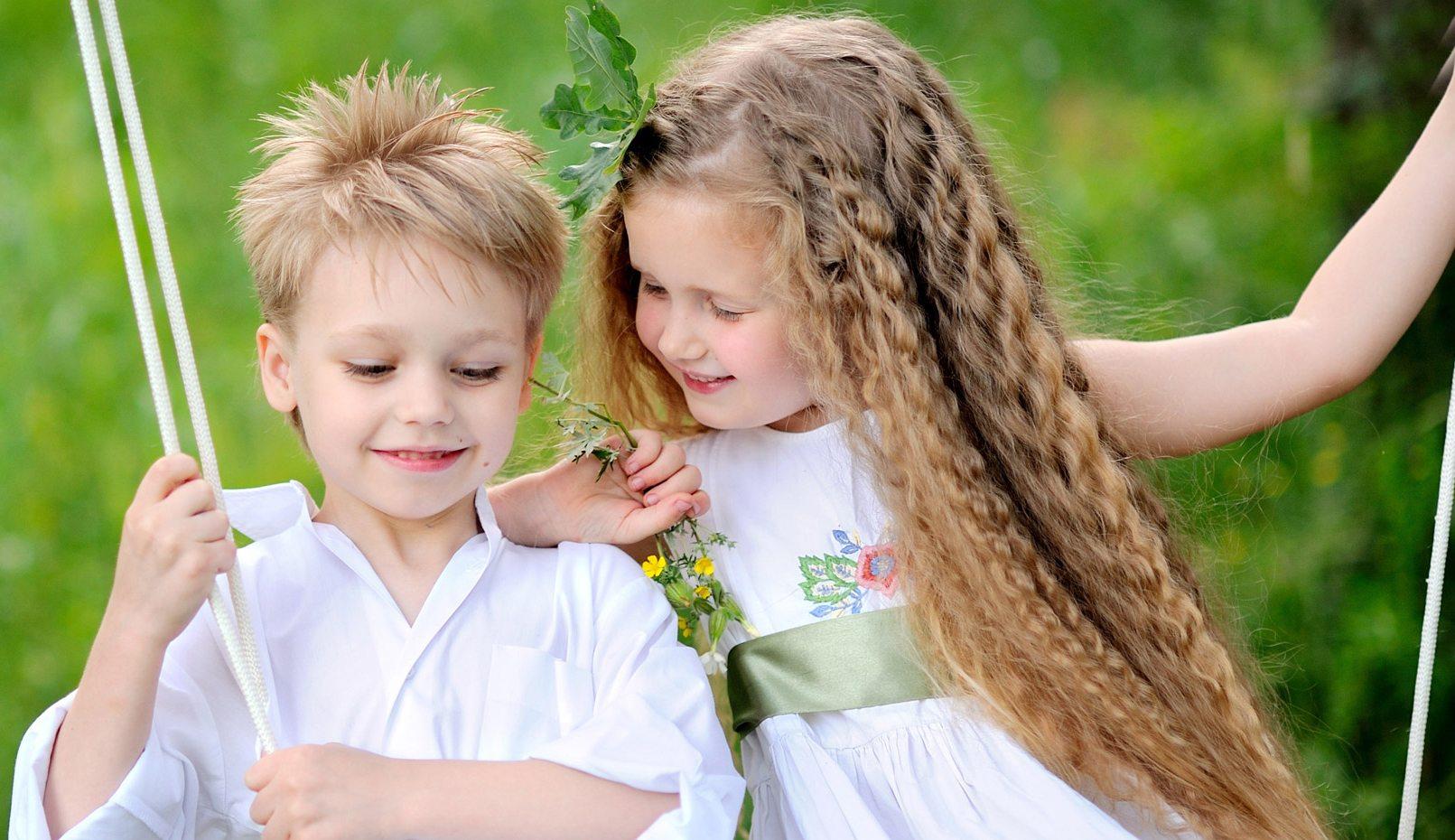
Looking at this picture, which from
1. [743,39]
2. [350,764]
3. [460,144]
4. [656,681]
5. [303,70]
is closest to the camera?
[350,764]

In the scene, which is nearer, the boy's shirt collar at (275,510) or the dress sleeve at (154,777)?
the dress sleeve at (154,777)

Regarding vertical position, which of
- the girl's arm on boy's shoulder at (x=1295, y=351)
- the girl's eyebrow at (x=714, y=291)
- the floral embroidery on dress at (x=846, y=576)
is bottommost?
the floral embroidery on dress at (x=846, y=576)

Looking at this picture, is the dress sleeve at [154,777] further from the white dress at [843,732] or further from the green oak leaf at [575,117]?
the green oak leaf at [575,117]

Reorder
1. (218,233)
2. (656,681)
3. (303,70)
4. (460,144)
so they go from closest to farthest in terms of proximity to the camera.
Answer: (656,681) < (460,144) < (218,233) < (303,70)

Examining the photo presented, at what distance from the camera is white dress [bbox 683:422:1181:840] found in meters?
1.84

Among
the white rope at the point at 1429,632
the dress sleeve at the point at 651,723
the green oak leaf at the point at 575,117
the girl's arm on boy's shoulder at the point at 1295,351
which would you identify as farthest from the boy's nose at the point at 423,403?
the white rope at the point at 1429,632

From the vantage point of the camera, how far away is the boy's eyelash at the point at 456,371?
1.68m

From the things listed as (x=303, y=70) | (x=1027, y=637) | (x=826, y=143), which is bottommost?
(x=1027, y=637)

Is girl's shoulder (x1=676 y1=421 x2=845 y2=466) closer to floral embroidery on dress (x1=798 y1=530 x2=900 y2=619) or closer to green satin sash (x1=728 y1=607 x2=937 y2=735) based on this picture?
floral embroidery on dress (x1=798 y1=530 x2=900 y2=619)

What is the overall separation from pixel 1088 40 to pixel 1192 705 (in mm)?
2852

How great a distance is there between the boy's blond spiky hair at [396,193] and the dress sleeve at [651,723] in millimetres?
370

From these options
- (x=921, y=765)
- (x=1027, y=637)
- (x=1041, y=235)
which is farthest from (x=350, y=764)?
(x=1041, y=235)

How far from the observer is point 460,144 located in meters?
1.83

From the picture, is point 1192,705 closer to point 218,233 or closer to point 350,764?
point 350,764
